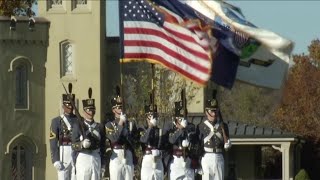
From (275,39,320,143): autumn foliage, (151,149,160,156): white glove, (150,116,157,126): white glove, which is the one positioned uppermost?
(275,39,320,143): autumn foliage

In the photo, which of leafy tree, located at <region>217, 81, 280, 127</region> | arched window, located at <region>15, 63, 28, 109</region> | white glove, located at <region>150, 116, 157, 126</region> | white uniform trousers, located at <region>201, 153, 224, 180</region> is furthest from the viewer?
leafy tree, located at <region>217, 81, 280, 127</region>

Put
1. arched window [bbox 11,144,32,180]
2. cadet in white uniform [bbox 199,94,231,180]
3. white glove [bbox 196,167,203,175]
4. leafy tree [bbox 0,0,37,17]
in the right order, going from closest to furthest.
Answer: cadet in white uniform [bbox 199,94,231,180] → white glove [bbox 196,167,203,175] → arched window [bbox 11,144,32,180] → leafy tree [bbox 0,0,37,17]

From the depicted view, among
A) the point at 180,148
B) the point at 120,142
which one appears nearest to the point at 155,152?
the point at 180,148

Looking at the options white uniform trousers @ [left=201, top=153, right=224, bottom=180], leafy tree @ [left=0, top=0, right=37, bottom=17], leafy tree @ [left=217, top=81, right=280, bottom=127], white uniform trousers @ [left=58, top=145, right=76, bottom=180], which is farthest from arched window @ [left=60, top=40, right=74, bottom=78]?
white uniform trousers @ [left=58, top=145, right=76, bottom=180]

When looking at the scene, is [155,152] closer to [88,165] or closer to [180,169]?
[180,169]

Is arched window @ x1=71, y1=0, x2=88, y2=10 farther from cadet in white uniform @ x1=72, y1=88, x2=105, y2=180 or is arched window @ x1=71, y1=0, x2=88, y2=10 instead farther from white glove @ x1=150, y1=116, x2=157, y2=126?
cadet in white uniform @ x1=72, y1=88, x2=105, y2=180

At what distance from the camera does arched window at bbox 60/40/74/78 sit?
5897cm

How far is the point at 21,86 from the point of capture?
5941 cm

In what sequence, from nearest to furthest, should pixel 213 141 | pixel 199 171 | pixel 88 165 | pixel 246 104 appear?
1. pixel 88 165
2. pixel 213 141
3. pixel 199 171
4. pixel 246 104

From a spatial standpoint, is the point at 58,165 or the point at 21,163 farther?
the point at 21,163

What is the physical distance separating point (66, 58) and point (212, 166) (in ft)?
100

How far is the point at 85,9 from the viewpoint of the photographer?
5938 centimetres

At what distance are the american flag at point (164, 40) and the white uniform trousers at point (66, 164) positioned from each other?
2.38m

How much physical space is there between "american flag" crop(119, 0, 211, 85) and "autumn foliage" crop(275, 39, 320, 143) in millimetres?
33731
